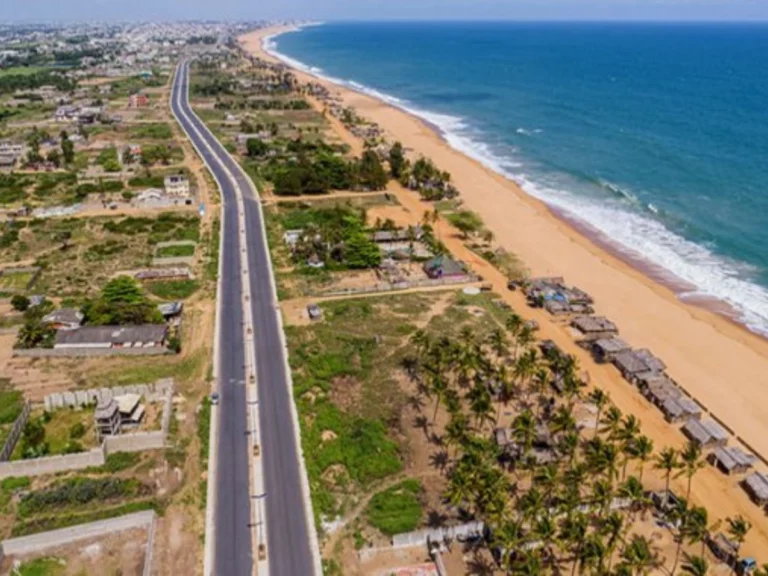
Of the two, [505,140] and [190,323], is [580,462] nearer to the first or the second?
[190,323]

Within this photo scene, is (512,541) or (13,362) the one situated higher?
(512,541)

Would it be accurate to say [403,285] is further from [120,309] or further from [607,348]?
[120,309]

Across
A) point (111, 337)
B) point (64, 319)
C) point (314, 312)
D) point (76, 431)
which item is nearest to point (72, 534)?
point (76, 431)

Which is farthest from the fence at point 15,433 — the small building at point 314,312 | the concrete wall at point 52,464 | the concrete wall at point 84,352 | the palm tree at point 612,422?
the palm tree at point 612,422

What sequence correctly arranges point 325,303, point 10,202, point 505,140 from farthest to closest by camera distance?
point 505,140, point 10,202, point 325,303

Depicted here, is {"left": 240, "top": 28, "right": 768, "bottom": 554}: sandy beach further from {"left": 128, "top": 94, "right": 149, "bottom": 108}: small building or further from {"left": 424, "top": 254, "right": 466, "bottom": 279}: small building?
{"left": 128, "top": 94, "right": 149, "bottom": 108}: small building

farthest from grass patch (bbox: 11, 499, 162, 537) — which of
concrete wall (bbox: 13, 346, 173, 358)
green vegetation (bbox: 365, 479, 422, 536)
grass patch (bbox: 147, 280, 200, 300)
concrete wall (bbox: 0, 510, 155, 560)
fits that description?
grass patch (bbox: 147, 280, 200, 300)

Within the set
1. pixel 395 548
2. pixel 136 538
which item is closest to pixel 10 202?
pixel 136 538
